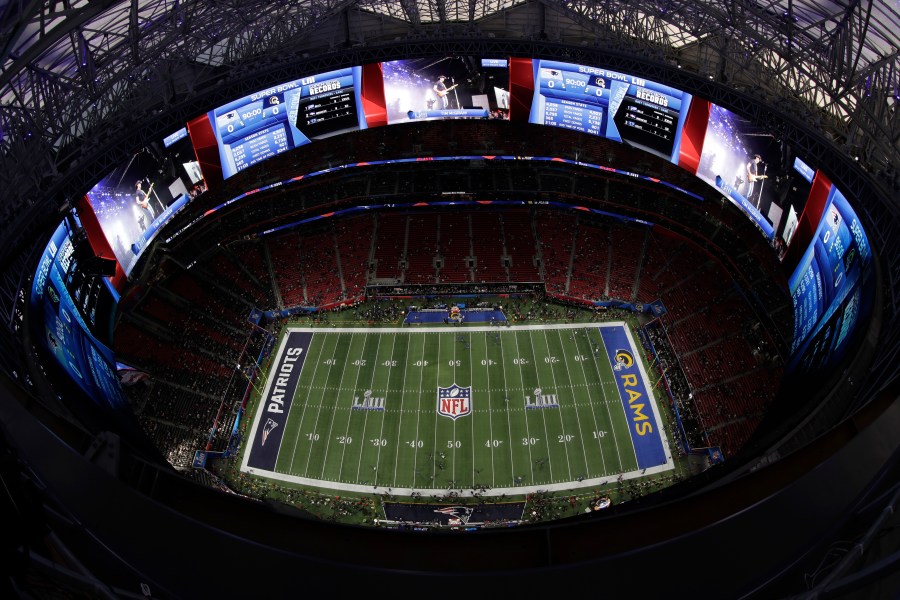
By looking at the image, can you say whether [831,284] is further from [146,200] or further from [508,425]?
[146,200]

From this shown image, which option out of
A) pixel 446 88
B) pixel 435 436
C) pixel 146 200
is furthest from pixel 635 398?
pixel 146 200

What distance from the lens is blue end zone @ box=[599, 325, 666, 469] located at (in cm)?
2850

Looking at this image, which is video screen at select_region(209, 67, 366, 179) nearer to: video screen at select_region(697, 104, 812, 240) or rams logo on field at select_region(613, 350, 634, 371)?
video screen at select_region(697, 104, 812, 240)

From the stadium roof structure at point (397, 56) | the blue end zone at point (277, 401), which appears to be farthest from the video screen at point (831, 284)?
the blue end zone at point (277, 401)

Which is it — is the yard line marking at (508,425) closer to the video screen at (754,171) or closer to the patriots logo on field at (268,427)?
the patriots logo on field at (268,427)

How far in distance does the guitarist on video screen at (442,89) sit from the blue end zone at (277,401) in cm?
1443

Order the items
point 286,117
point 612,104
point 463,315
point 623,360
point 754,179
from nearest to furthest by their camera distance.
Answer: point 754,179 < point 612,104 < point 623,360 < point 286,117 < point 463,315

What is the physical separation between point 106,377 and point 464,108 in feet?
71.6

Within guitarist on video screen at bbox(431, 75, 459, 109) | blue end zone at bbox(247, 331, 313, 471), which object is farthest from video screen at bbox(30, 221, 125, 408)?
guitarist on video screen at bbox(431, 75, 459, 109)

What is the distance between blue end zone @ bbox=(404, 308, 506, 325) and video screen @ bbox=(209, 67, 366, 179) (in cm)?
1062

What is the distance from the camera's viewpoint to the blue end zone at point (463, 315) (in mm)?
35250

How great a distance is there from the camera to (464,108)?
35.0 meters

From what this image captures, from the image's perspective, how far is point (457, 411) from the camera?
1200 inches

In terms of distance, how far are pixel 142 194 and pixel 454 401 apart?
17391 mm
